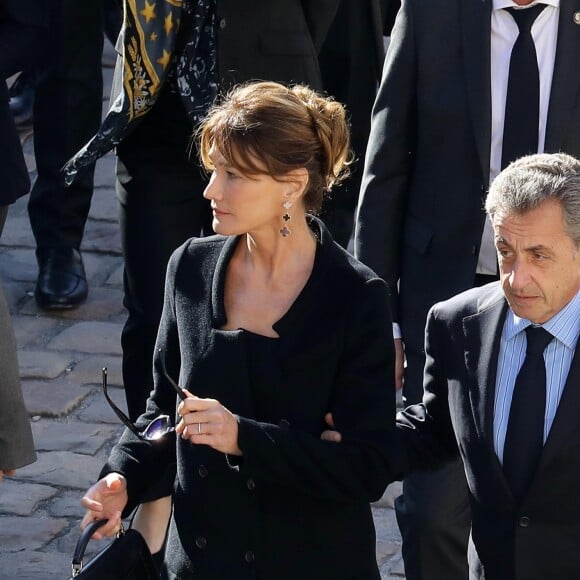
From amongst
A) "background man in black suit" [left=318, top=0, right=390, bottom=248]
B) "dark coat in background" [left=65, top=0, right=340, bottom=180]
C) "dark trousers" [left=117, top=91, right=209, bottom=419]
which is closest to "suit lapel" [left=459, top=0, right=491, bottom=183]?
"dark coat in background" [left=65, top=0, right=340, bottom=180]

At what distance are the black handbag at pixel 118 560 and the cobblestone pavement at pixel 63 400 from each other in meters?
→ 1.66

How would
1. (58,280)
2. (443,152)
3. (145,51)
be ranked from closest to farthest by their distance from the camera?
(443,152), (145,51), (58,280)

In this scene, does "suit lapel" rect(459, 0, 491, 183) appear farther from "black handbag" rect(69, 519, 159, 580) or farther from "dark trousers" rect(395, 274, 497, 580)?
"black handbag" rect(69, 519, 159, 580)

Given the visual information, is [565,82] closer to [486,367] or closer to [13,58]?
[486,367]

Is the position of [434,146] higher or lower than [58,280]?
higher

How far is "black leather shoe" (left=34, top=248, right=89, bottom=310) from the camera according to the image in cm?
658

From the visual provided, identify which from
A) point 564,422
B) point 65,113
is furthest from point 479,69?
point 65,113

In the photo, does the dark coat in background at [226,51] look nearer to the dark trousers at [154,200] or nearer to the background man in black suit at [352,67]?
the dark trousers at [154,200]

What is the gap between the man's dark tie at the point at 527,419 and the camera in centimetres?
317

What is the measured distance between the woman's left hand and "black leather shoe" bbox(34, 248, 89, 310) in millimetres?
3680

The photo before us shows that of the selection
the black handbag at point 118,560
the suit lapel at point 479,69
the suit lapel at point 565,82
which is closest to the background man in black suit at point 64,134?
the suit lapel at point 479,69

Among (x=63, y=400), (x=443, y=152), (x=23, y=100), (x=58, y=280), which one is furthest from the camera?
(x=23, y=100)

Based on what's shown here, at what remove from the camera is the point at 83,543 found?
9.93 ft

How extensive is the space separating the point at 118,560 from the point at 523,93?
174cm
